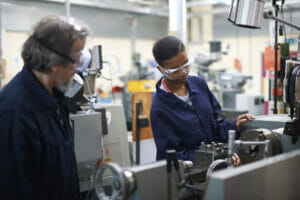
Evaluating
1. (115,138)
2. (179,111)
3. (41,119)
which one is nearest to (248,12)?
(179,111)

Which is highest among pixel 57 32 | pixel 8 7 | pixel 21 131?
pixel 8 7

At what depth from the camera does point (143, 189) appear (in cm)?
94

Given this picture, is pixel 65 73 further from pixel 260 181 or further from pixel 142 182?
pixel 260 181

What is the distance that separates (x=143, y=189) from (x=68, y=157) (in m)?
0.37

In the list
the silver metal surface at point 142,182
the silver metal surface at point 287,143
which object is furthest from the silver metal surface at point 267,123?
the silver metal surface at point 142,182

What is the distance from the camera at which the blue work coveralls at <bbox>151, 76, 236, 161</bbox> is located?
5.05 feet

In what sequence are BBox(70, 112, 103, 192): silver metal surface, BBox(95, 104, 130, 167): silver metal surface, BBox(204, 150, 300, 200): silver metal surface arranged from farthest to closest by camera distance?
BBox(95, 104, 130, 167): silver metal surface
BBox(70, 112, 103, 192): silver metal surface
BBox(204, 150, 300, 200): silver metal surface

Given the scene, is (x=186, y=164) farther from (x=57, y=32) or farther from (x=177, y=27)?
(x=177, y=27)

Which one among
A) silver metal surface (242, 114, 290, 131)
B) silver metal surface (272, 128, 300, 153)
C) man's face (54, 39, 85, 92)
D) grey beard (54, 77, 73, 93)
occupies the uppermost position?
man's face (54, 39, 85, 92)

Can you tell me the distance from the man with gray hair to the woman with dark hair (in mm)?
466

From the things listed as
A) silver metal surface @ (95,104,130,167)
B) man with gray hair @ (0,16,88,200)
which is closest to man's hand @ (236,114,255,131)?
man with gray hair @ (0,16,88,200)

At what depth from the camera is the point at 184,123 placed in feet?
5.07

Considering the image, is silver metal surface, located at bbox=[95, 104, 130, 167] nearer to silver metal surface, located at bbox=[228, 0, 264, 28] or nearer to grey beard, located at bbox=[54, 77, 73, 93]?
grey beard, located at bbox=[54, 77, 73, 93]

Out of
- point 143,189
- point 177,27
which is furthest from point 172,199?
point 177,27
